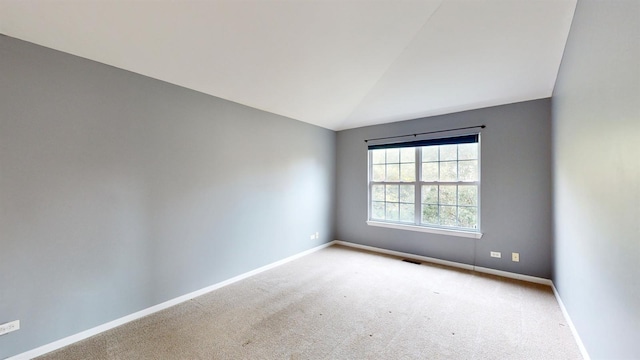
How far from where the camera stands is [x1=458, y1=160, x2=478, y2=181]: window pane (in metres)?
3.76

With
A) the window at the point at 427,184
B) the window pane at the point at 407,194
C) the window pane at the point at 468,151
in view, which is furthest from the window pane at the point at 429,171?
the window pane at the point at 468,151

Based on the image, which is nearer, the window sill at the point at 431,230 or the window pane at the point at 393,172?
the window sill at the point at 431,230

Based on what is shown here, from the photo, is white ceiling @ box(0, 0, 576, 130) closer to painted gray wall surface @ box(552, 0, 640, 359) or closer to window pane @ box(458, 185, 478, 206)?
painted gray wall surface @ box(552, 0, 640, 359)

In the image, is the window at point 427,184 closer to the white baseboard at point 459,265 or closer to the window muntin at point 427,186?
the window muntin at point 427,186

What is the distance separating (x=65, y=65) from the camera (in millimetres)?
2088

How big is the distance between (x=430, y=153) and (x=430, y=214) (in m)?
1.00

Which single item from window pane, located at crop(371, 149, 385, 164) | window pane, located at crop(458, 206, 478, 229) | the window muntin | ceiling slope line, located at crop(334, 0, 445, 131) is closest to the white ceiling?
ceiling slope line, located at crop(334, 0, 445, 131)

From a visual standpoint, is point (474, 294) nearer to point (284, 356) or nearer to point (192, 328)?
point (284, 356)

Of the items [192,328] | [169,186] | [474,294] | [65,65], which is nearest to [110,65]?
[65,65]

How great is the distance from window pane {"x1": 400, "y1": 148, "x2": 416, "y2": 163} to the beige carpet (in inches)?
75.3

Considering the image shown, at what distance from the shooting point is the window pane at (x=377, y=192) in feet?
15.5

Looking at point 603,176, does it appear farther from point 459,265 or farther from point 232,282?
point 232,282

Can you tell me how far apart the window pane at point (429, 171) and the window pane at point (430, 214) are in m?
0.46

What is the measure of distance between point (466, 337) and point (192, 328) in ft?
7.91
